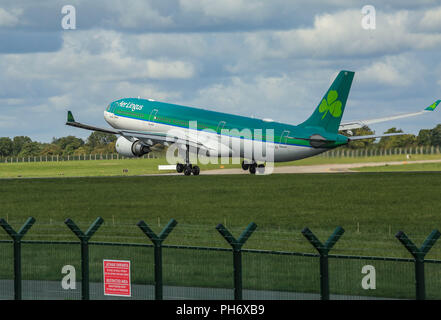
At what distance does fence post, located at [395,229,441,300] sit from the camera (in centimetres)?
1468

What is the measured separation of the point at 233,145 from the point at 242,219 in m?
27.3

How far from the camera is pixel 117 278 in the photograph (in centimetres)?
1800

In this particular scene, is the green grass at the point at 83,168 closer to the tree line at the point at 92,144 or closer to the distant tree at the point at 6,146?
the tree line at the point at 92,144

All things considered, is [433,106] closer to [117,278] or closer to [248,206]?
[248,206]

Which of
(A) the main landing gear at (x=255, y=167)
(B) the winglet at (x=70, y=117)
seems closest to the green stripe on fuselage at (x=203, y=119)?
(A) the main landing gear at (x=255, y=167)

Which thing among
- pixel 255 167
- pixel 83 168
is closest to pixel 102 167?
pixel 83 168

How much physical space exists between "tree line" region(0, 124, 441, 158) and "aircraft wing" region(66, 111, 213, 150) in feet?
61.9

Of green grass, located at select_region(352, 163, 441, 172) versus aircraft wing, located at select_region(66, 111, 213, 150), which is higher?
aircraft wing, located at select_region(66, 111, 213, 150)

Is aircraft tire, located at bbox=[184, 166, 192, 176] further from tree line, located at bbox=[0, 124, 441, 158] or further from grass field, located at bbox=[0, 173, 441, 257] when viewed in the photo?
tree line, located at bbox=[0, 124, 441, 158]

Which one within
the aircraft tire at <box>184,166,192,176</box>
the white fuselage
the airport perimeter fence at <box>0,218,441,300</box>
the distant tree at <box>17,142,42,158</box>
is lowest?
the airport perimeter fence at <box>0,218,441,300</box>

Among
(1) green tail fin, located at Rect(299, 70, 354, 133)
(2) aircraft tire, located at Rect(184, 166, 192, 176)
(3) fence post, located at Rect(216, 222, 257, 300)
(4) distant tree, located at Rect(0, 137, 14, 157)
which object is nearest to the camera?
(3) fence post, located at Rect(216, 222, 257, 300)

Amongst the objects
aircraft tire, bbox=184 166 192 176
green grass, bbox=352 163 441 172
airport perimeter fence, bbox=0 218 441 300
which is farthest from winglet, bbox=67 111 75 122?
airport perimeter fence, bbox=0 218 441 300
